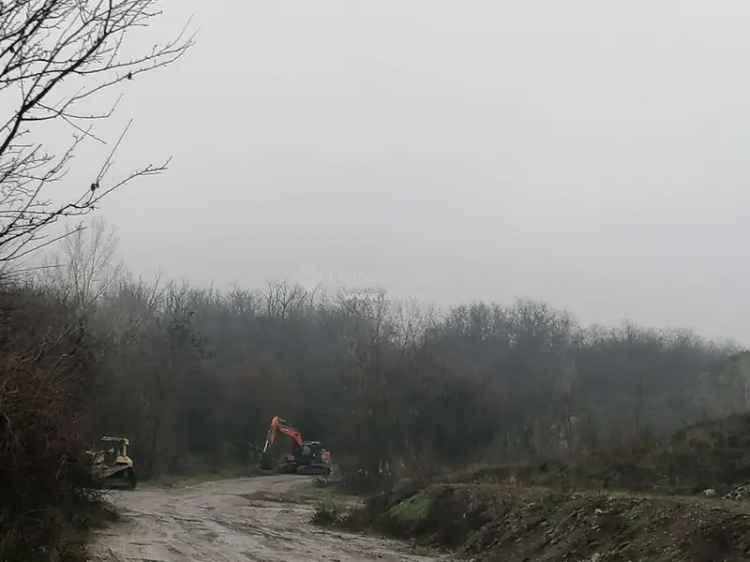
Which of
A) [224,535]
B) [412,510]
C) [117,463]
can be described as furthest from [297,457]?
[224,535]

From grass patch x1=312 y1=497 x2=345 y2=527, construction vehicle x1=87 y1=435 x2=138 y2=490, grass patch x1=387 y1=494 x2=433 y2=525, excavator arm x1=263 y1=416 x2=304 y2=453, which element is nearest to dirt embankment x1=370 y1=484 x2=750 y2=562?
grass patch x1=387 y1=494 x2=433 y2=525

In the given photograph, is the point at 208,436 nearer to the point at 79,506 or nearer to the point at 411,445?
the point at 411,445

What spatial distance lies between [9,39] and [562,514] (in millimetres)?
16504

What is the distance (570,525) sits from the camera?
57.4 feet

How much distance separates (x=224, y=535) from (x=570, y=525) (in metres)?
9.54

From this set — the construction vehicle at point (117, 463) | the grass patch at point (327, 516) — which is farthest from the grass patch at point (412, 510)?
the construction vehicle at point (117, 463)

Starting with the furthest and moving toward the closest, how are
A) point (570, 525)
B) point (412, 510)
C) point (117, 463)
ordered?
point (117, 463) → point (412, 510) → point (570, 525)

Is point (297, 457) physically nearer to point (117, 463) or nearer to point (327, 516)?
point (117, 463)

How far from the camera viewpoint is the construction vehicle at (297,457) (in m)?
53.2

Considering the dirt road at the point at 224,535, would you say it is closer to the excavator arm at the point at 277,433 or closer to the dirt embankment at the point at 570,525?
the dirt embankment at the point at 570,525

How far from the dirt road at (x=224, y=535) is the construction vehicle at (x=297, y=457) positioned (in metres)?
15.7

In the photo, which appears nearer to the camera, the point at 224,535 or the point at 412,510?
the point at 224,535

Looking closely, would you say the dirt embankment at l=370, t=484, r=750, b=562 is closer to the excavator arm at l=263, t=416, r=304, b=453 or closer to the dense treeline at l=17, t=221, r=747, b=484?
the dense treeline at l=17, t=221, r=747, b=484

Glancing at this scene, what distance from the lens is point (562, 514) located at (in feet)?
60.2
